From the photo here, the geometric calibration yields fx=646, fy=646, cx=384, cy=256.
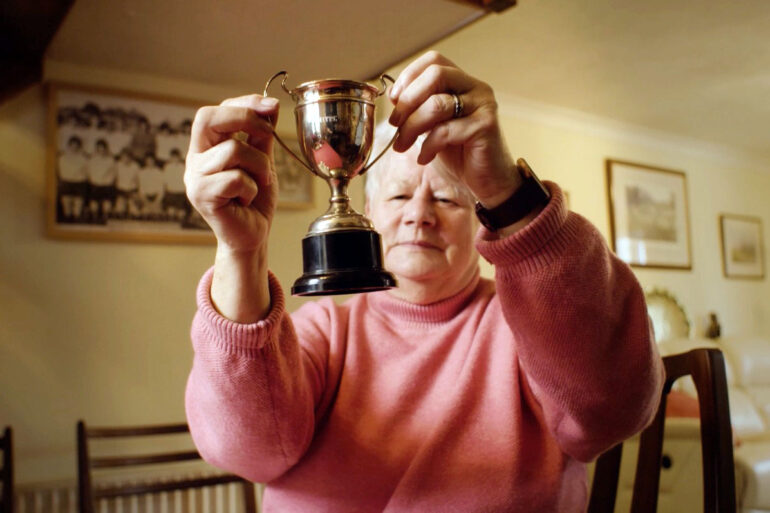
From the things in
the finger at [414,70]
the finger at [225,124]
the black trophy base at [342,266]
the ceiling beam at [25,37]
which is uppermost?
the ceiling beam at [25,37]

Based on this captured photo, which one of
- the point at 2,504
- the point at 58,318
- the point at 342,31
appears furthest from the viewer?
the point at 58,318

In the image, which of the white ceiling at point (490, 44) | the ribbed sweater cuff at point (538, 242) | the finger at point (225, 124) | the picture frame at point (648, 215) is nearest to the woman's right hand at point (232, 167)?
the finger at point (225, 124)

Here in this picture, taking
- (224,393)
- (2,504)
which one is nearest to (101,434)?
(2,504)

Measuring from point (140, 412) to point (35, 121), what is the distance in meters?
1.17

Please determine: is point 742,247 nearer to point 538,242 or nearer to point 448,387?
point 448,387

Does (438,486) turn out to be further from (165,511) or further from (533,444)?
(165,511)

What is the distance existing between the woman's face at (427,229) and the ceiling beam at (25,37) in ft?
4.25

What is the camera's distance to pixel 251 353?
0.82m

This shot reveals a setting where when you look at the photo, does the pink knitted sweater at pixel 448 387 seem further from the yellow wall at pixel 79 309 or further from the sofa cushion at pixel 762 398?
the sofa cushion at pixel 762 398

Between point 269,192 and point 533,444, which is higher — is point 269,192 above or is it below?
above

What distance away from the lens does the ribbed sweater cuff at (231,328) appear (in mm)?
800

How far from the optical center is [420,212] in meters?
1.10

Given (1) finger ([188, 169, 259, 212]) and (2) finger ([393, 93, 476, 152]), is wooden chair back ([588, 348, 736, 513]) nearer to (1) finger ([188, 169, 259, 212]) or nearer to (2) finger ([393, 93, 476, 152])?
(2) finger ([393, 93, 476, 152])

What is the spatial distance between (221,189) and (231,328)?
19cm
